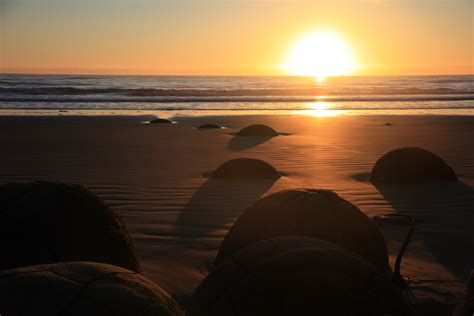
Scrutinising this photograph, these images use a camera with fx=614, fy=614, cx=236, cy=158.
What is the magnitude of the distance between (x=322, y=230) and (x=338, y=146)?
410 inches

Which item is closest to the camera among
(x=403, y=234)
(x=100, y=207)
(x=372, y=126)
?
(x=100, y=207)

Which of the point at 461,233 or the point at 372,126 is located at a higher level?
the point at 461,233

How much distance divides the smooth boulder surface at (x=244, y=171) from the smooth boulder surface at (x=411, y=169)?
5.27 feet

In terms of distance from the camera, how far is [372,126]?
65.6 feet

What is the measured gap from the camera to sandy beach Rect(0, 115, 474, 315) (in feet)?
17.4

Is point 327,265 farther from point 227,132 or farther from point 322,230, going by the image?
point 227,132

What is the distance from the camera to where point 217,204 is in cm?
763

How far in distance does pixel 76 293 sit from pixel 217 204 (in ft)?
17.7

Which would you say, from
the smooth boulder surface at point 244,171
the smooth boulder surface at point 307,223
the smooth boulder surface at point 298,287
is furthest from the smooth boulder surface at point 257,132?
the smooth boulder surface at point 298,287

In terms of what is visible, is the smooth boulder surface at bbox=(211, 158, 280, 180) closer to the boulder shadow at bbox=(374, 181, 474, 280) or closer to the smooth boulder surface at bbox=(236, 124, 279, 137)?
the boulder shadow at bbox=(374, 181, 474, 280)

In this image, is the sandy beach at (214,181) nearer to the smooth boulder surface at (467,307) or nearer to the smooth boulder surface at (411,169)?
the smooth boulder surface at (411,169)

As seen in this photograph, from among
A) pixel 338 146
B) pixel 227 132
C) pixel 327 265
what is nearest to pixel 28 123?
pixel 227 132

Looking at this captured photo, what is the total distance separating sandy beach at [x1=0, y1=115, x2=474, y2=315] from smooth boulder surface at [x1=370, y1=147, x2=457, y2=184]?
0.78ft

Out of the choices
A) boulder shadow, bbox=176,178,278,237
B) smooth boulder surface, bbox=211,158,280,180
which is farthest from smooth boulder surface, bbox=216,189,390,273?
smooth boulder surface, bbox=211,158,280,180
